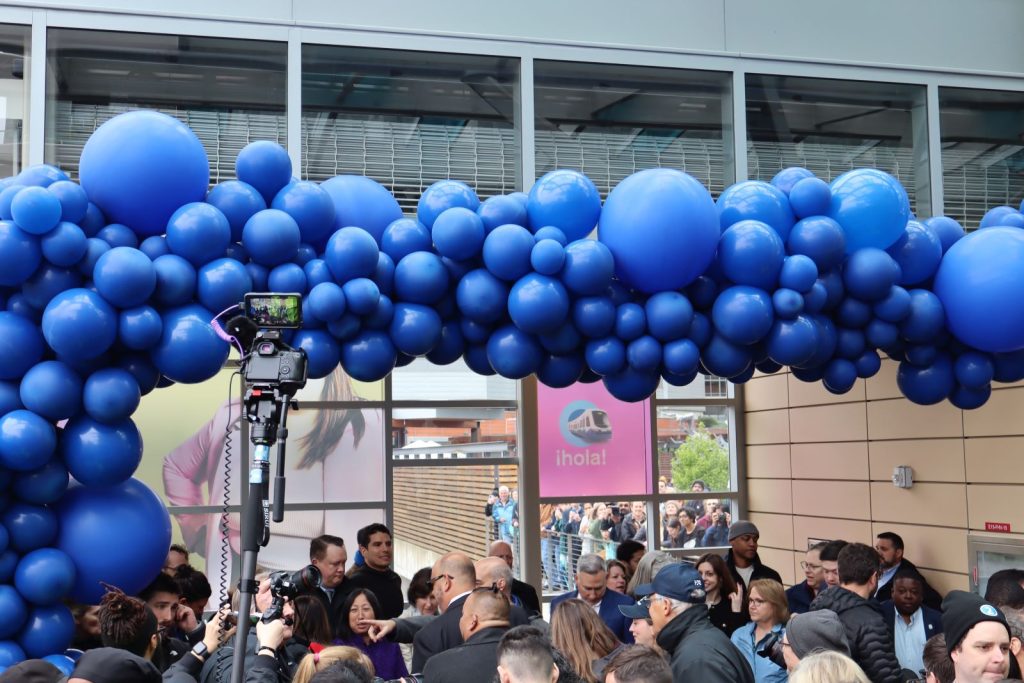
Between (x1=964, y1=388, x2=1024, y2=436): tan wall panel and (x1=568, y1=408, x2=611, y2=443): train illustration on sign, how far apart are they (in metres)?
3.44

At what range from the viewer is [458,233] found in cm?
471

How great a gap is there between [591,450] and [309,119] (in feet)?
18.1

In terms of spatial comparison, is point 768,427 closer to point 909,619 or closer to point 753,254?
point 909,619

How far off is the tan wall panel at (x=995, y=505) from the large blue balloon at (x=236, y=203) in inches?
220

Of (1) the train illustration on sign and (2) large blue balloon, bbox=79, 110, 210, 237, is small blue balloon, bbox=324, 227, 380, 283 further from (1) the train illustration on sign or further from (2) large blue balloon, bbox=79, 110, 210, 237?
(1) the train illustration on sign

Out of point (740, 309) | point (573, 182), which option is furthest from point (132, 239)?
point (740, 309)

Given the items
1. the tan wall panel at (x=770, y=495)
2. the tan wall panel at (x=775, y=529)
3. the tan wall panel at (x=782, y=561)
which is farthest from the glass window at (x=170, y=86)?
the tan wall panel at (x=782, y=561)

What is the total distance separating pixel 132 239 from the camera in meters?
4.48

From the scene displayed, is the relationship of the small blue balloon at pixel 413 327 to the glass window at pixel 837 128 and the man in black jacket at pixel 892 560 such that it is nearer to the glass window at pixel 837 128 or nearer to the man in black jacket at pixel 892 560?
the glass window at pixel 837 128

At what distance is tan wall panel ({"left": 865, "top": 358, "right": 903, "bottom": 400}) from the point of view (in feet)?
29.2

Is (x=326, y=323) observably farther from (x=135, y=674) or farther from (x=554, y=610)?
(x=135, y=674)

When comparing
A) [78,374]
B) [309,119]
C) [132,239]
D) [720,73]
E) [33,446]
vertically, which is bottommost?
[33,446]

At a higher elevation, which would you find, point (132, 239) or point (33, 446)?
point (132, 239)

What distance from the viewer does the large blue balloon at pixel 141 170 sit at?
4.39 meters
